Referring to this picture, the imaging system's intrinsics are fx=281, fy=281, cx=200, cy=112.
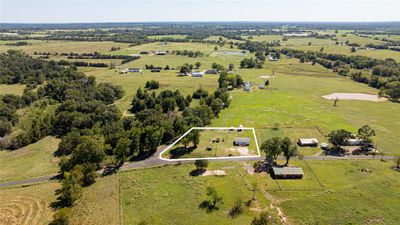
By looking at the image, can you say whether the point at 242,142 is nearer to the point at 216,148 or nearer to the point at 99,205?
the point at 216,148

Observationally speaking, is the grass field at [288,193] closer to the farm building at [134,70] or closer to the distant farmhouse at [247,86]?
the distant farmhouse at [247,86]

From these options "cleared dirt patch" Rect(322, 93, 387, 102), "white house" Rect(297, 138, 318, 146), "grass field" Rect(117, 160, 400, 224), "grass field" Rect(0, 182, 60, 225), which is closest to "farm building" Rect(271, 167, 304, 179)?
"grass field" Rect(117, 160, 400, 224)

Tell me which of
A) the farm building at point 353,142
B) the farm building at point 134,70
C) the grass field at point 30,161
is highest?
the farm building at point 134,70

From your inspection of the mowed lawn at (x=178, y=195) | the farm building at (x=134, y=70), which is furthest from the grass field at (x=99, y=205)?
the farm building at (x=134, y=70)

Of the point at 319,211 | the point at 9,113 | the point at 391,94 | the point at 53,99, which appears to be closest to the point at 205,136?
the point at 319,211

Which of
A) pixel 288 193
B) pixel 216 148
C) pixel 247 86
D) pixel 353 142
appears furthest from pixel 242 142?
pixel 247 86

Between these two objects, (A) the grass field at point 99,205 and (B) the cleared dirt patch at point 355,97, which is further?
(B) the cleared dirt patch at point 355,97
